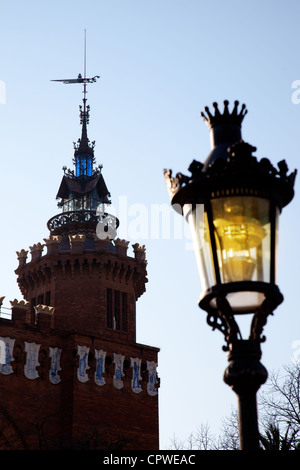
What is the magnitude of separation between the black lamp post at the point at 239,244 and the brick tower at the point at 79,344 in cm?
3080

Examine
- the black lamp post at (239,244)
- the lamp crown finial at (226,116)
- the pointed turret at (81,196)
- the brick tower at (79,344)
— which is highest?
the pointed turret at (81,196)

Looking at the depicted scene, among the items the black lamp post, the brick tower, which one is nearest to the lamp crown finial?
the black lamp post

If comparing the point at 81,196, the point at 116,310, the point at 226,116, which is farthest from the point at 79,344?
the point at 226,116

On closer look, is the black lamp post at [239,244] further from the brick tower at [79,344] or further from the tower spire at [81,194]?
the tower spire at [81,194]

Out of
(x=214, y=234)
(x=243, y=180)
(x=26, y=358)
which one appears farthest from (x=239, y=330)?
(x=26, y=358)

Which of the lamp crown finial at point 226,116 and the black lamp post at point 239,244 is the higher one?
the lamp crown finial at point 226,116

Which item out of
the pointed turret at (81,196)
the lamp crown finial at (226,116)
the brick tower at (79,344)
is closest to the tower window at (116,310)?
the brick tower at (79,344)

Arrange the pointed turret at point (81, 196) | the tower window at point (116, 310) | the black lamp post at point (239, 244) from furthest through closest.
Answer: the pointed turret at point (81, 196) → the tower window at point (116, 310) → the black lamp post at point (239, 244)

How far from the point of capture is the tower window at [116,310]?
4612 cm

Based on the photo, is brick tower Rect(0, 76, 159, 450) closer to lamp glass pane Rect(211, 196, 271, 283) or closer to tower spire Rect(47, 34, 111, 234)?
tower spire Rect(47, 34, 111, 234)

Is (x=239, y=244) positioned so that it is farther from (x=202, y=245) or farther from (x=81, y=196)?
(x=81, y=196)

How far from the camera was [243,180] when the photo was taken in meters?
6.58

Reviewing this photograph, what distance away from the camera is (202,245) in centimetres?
657
